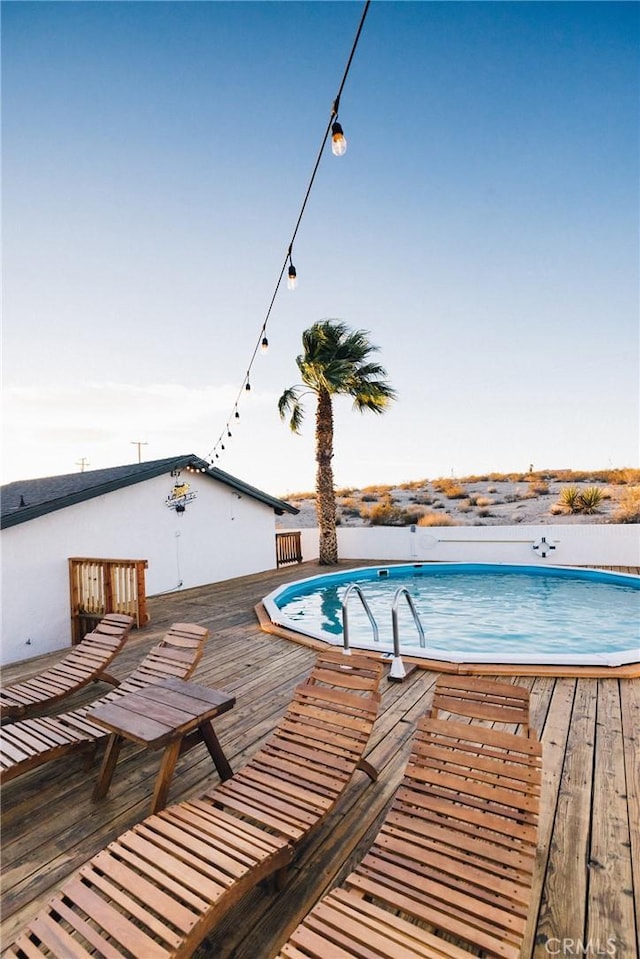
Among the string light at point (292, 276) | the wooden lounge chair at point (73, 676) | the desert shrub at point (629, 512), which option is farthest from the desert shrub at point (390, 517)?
the wooden lounge chair at point (73, 676)

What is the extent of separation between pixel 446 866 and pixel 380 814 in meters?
0.84

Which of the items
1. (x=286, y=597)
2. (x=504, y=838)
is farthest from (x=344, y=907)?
(x=286, y=597)

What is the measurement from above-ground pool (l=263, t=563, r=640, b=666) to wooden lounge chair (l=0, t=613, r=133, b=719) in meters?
2.55

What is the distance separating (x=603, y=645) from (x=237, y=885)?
7.06 m

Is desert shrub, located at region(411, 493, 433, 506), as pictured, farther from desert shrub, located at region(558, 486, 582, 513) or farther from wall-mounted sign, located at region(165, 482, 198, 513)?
wall-mounted sign, located at region(165, 482, 198, 513)

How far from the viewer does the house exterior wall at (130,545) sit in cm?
678

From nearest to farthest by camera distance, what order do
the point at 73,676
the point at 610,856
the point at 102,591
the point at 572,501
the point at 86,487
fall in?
the point at 610,856 → the point at 73,676 → the point at 102,591 → the point at 86,487 → the point at 572,501

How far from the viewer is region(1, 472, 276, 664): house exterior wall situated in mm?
6777

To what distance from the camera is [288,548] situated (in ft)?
47.4

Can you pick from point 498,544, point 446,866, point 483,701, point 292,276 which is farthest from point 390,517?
point 446,866

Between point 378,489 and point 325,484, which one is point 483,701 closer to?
point 325,484

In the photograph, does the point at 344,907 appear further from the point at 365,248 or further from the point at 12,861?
the point at 365,248

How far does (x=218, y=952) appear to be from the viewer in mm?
1818

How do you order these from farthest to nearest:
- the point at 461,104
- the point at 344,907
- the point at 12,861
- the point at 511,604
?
1. the point at 511,604
2. the point at 461,104
3. the point at 12,861
4. the point at 344,907
